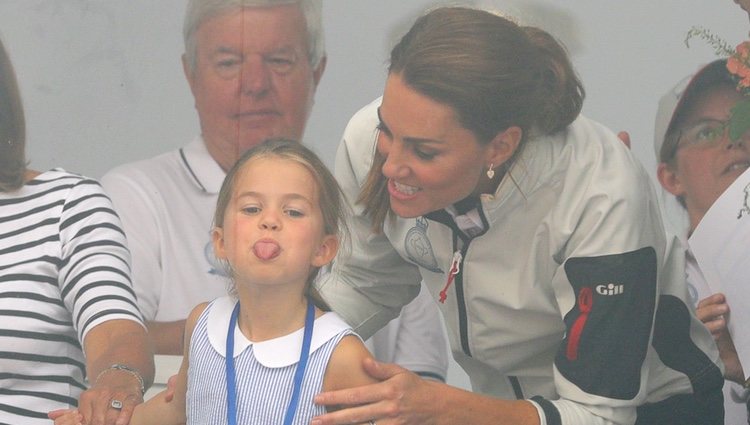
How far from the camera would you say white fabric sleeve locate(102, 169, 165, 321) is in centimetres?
335

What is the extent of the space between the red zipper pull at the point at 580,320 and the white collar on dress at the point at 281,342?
1.48 ft

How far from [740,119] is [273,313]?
120cm

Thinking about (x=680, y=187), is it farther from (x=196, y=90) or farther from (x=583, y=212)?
(x=196, y=90)

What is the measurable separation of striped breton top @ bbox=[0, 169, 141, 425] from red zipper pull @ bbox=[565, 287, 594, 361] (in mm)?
925

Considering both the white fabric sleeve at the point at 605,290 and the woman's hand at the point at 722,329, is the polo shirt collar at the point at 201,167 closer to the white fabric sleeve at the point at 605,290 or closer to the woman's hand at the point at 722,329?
the white fabric sleeve at the point at 605,290

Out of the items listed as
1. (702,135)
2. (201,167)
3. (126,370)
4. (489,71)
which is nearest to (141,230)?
(201,167)

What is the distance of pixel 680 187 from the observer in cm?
329

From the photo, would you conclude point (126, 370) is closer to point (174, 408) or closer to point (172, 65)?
point (174, 408)

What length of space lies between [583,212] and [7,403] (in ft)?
4.22

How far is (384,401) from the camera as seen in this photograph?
244 cm

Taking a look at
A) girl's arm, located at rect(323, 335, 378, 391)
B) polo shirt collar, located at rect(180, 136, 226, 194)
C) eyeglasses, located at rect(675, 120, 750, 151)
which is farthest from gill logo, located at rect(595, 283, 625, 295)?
polo shirt collar, located at rect(180, 136, 226, 194)

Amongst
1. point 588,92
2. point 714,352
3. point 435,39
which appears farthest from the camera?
point 588,92

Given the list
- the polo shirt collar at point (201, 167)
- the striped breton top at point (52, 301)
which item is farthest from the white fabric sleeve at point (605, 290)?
the polo shirt collar at point (201, 167)

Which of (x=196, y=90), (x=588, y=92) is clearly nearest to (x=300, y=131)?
(x=196, y=90)
